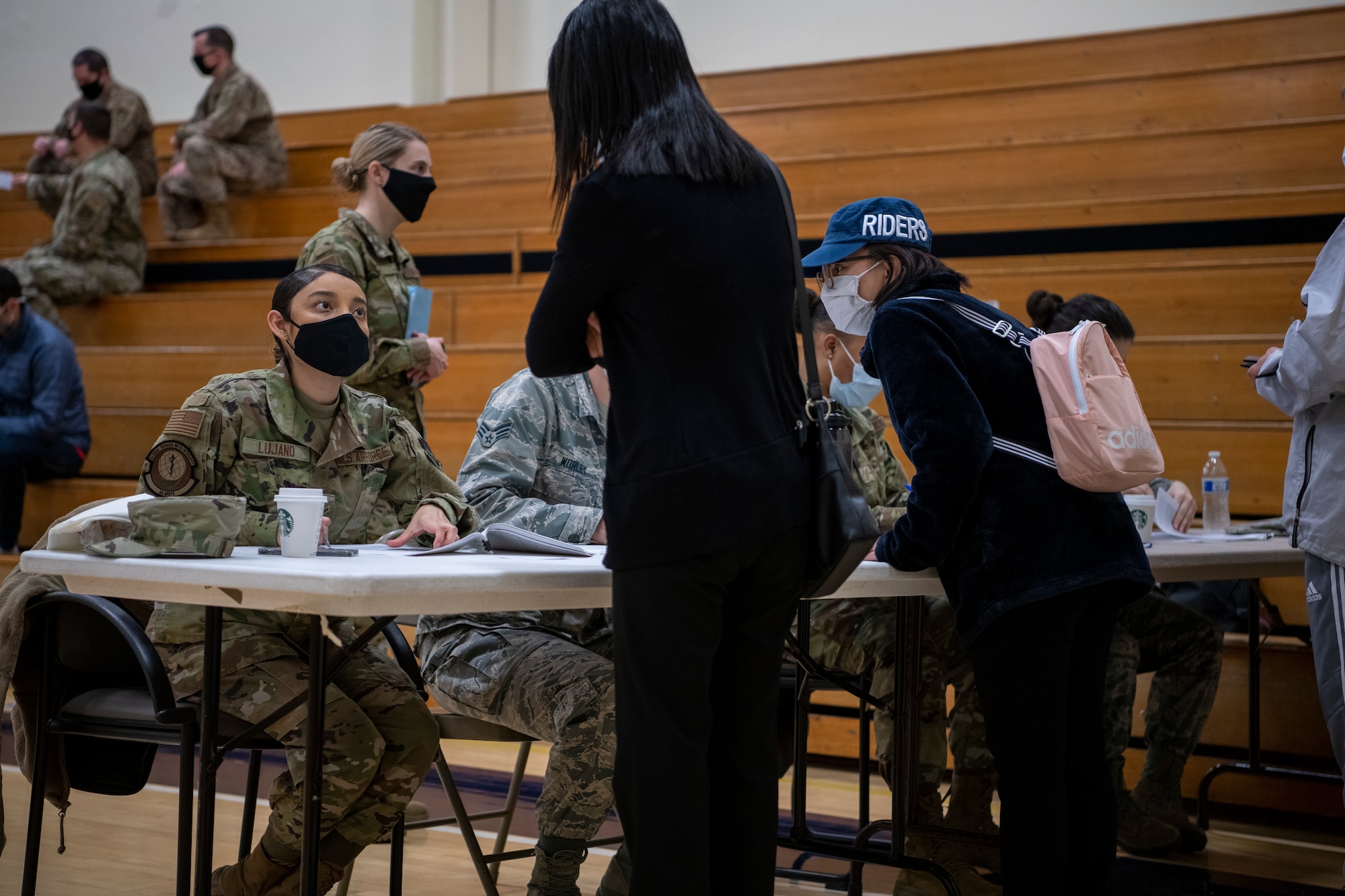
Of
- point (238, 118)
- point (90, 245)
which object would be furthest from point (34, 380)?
point (238, 118)

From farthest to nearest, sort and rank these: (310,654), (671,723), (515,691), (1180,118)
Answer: (1180,118)
(515,691)
(310,654)
(671,723)

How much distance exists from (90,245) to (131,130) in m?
0.88

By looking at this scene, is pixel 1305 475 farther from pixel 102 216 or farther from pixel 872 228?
pixel 102 216

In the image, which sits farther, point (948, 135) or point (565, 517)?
point (948, 135)

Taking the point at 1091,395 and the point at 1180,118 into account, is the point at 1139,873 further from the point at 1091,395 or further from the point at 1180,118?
the point at 1180,118

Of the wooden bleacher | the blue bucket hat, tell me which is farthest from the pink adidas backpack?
the wooden bleacher

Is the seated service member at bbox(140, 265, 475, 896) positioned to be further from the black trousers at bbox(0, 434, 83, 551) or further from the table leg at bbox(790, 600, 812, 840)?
the black trousers at bbox(0, 434, 83, 551)

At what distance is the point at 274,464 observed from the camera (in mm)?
1967

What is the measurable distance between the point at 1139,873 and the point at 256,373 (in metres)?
2.15

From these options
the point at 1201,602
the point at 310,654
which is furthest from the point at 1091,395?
the point at 1201,602

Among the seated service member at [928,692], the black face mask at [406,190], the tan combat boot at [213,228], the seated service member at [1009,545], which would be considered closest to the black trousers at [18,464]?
the tan combat boot at [213,228]

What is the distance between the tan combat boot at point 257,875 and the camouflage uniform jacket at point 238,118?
16.6ft

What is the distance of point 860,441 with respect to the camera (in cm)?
281

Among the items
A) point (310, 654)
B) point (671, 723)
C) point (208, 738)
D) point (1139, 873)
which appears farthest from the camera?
point (1139, 873)
